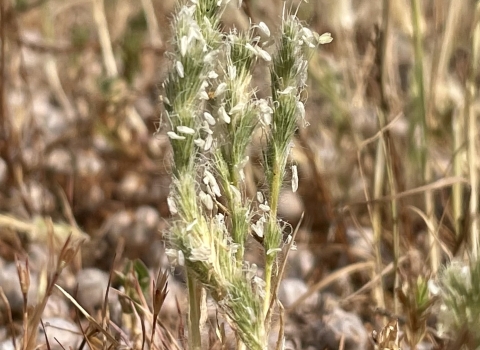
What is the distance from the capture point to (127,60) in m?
1.40

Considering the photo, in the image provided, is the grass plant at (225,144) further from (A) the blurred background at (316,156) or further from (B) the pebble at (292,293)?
(B) the pebble at (292,293)

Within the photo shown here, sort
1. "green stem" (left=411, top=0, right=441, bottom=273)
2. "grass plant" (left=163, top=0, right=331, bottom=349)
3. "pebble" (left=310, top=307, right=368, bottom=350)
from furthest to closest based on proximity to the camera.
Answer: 1. "green stem" (left=411, top=0, right=441, bottom=273)
2. "pebble" (left=310, top=307, right=368, bottom=350)
3. "grass plant" (left=163, top=0, right=331, bottom=349)

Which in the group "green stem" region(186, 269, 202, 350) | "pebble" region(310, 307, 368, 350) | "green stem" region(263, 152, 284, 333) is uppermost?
"green stem" region(263, 152, 284, 333)

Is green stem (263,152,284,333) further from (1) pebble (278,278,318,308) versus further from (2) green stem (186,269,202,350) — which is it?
(1) pebble (278,278,318,308)

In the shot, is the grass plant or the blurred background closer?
the grass plant

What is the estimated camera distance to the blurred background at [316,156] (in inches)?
37.4

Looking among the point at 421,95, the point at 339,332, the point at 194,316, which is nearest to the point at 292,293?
the point at 339,332

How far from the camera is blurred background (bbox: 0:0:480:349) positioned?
3.11 feet

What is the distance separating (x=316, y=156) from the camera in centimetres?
125

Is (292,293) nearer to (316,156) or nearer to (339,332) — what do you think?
(339,332)

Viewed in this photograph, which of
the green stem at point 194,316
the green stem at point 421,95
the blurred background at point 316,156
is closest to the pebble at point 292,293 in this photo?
the blurred background at point 316,156

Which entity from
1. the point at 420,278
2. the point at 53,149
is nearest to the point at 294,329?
the point at 420,278

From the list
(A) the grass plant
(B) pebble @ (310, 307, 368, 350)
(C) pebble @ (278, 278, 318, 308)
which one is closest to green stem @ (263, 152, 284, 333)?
(A) the grass plant

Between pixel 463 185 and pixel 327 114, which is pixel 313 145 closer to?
pixel 327 114
